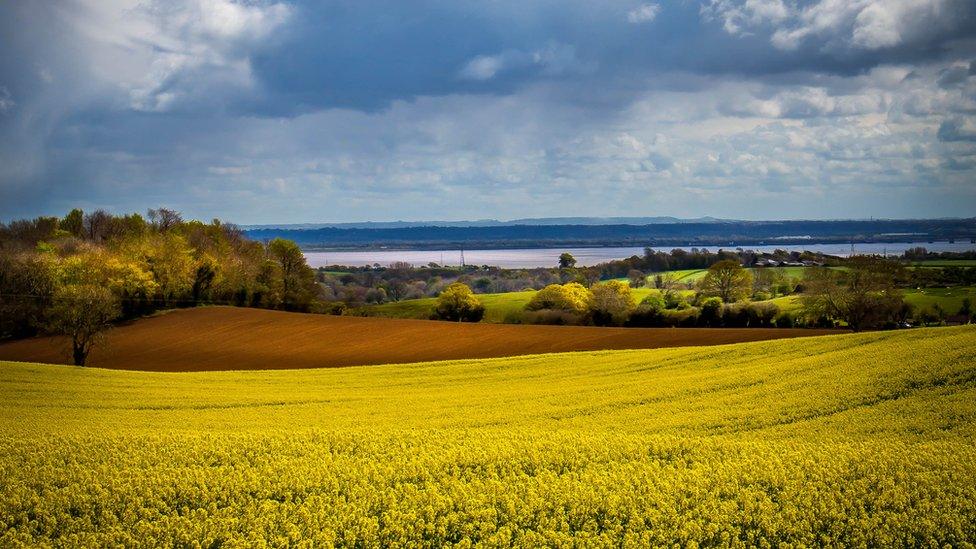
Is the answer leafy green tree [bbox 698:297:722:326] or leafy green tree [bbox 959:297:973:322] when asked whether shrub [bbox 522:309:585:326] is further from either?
leafy green tree [bbox 959:297:973:322]

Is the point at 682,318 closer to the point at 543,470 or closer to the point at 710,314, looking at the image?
the point at 710,314

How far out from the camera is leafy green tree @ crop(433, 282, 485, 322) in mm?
75500

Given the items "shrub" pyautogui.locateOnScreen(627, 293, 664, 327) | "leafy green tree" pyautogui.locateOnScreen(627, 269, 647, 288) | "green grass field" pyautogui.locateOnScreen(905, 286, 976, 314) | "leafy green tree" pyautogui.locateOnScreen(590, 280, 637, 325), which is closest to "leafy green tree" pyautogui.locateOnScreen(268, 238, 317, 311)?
"leafy green tree" pyautogui.locateOnScreen(590, 280, 637, 325)

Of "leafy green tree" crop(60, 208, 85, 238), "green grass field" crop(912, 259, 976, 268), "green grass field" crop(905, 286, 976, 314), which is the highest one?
"leafy green tree" crop(60, 208, 85, 238)

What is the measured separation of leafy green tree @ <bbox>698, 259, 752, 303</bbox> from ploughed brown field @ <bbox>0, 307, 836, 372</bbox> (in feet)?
93.0

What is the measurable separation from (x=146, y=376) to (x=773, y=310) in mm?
49636

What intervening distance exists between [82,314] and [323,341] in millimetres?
15731

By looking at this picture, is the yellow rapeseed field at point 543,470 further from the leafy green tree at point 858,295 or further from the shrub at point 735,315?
the shrub at point 735,315

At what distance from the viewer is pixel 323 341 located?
5222 centimetres

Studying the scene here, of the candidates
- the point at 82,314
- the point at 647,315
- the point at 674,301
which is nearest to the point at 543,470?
the point at 82,314

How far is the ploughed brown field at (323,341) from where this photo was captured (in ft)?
151

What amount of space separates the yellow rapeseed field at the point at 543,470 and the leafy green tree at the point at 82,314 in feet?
83.4

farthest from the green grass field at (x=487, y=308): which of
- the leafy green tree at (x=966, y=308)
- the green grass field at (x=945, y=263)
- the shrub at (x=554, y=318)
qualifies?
the green grass field at (x=945, y=263)

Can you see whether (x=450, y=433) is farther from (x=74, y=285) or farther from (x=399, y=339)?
(x=74, y=285)
